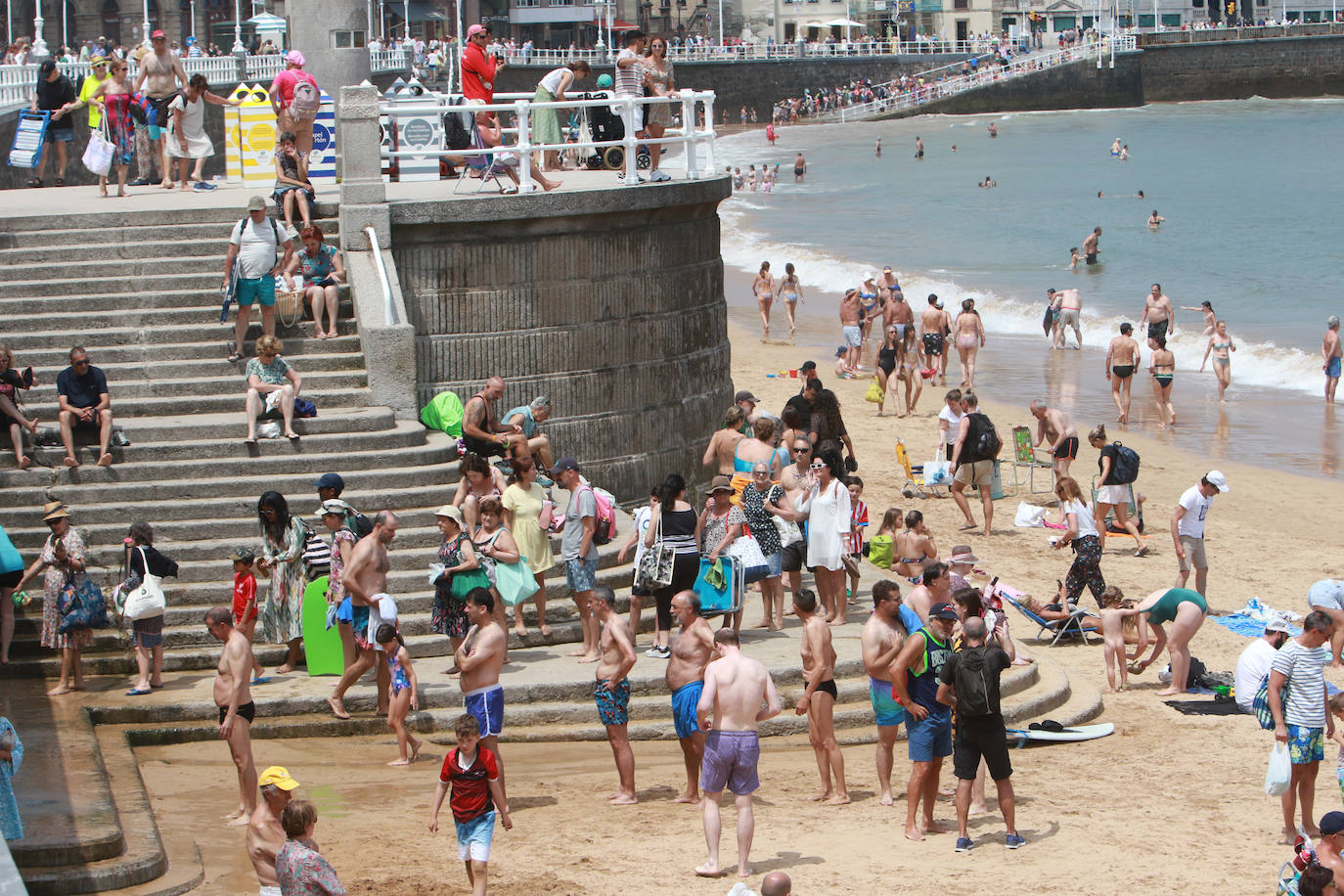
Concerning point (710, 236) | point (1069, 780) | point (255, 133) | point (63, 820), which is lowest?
point (1069, 780)

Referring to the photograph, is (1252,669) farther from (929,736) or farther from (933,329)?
(933,329)

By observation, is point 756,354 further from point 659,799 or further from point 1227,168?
point 1227,168

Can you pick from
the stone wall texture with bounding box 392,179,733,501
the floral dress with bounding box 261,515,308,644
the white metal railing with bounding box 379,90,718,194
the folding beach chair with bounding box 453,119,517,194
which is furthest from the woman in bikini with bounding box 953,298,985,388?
the floral dress with bounding box 261,515,308,644

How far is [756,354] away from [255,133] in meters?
11.8

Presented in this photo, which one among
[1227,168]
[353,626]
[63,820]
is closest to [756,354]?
[353,626]

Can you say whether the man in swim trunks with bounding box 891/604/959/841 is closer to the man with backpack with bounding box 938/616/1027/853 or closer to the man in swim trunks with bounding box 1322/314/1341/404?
the man with backpack with bounding box 938/616/1027/853

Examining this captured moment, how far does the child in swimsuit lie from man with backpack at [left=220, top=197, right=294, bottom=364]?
13.2 feet

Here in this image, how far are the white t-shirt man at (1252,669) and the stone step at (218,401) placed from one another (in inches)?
259

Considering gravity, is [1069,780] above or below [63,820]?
below

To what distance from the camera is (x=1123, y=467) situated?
51.4 feet

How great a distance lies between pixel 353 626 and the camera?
10039 millimetres

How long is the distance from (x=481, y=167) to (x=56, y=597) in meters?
8.53

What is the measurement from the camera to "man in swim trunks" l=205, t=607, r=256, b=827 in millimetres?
8562

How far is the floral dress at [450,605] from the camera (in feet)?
34.1
